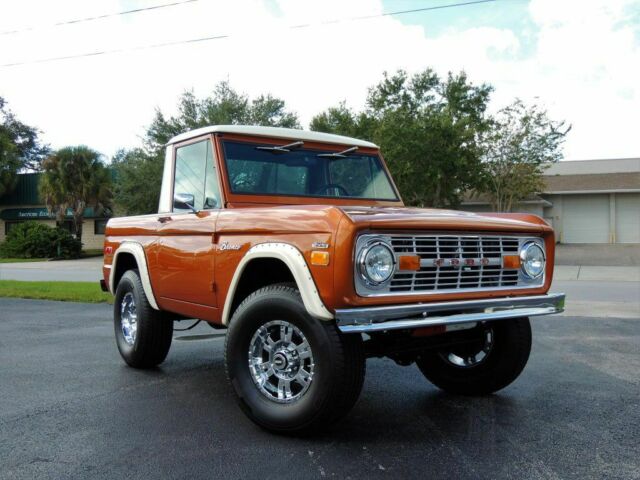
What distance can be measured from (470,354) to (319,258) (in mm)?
2035

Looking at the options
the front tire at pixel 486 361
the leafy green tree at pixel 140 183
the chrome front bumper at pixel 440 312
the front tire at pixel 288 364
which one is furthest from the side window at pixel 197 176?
the leafy green tree at pixel 140 183

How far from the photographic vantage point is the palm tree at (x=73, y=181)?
34.8m

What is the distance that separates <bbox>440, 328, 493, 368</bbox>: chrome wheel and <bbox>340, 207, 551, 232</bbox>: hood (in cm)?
92

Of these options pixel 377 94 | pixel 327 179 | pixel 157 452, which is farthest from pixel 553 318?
pixel 377 94

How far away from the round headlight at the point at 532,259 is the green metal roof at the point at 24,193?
40373mm

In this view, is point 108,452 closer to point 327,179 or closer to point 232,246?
point 232,246

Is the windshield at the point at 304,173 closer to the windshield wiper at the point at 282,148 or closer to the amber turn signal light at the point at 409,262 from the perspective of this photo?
the windshield wiper at the point at 282,148

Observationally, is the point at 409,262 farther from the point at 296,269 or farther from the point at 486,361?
the point at 486,361

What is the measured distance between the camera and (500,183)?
29.0 m

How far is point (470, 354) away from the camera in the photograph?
16.6 ft

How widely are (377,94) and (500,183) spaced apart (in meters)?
9.31

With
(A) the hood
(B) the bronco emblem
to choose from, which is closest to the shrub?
(B) the bronco emblem

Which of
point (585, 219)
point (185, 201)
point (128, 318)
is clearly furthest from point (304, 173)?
point (585, 219)

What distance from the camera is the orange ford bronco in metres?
3.65
